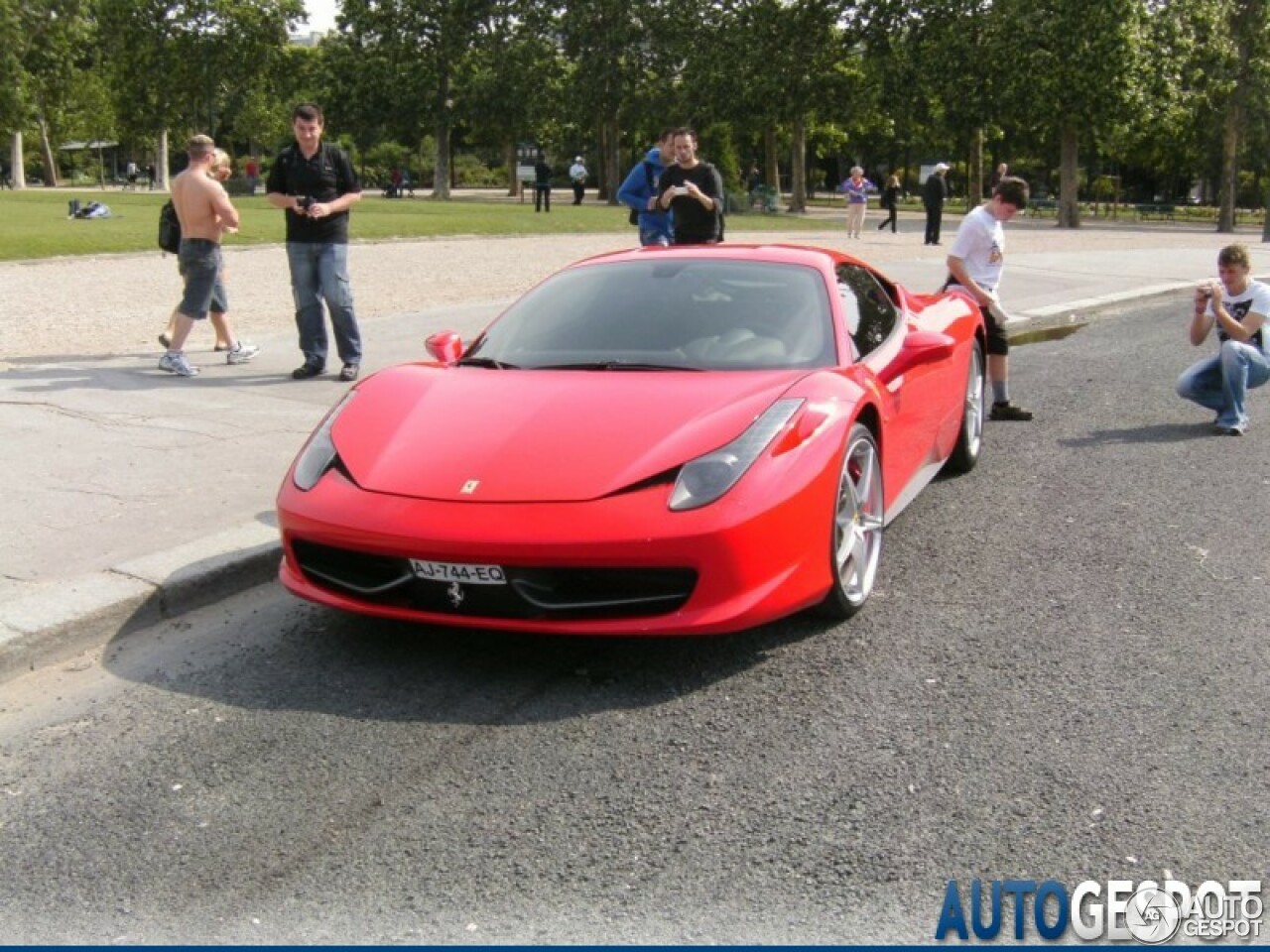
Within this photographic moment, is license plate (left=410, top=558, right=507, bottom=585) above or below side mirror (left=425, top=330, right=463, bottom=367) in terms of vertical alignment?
below

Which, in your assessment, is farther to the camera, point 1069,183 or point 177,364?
point 1069,183

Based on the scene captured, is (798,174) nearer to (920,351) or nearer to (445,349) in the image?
(920,351)

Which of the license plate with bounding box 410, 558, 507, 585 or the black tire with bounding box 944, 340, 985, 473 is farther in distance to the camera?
the black tire with bounding box 944, 340, 985, 473

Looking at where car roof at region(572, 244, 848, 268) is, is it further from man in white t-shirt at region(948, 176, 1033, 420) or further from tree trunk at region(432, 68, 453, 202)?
tree trunk at region(432, 68, 453, 202)

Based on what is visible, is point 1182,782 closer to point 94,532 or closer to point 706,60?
point 94,532

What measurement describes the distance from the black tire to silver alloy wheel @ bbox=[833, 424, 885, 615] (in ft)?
7.05

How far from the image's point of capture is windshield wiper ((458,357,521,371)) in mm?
5430

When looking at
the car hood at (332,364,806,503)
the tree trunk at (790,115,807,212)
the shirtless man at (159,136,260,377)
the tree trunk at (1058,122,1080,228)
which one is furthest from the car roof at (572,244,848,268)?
the tree trunk at (790,115,807,212)

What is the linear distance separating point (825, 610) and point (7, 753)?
268 cm

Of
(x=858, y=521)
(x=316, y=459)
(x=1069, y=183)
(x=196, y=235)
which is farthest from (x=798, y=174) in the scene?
(x=316, y=459)

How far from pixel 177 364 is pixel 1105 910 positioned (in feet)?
28.0

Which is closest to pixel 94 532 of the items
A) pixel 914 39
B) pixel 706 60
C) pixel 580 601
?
pixel 580 601

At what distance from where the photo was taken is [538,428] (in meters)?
4.70

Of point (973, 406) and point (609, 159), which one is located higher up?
point (609, 159)
